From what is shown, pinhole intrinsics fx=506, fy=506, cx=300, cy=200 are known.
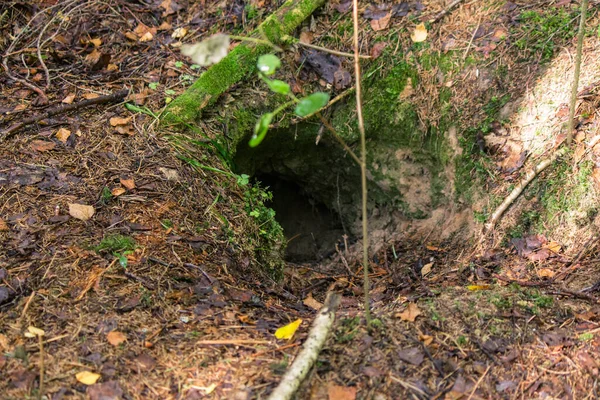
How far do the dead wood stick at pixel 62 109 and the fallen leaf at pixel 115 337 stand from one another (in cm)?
162

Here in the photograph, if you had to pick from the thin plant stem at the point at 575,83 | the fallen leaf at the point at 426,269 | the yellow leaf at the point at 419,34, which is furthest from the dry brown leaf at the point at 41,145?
the thin plant stem at the point at 575,83

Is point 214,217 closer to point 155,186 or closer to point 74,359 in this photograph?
point 155,186

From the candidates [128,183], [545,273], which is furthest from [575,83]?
[128,183]

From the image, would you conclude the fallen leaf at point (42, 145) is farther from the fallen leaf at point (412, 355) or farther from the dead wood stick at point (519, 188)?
the dead wood stick at point (519, 188)

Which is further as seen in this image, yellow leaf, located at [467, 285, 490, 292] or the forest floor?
yellow leaf, located at [467, 285, 490, 292]

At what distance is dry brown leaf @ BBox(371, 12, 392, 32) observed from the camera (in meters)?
3.74

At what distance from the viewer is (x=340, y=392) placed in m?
2.00

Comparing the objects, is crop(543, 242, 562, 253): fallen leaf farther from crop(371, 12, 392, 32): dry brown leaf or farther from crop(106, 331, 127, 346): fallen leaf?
crop(106, 331, 127, 346): fallen leaf

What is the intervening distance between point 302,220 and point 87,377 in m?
3.27

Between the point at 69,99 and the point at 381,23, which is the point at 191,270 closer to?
the point at 69,99

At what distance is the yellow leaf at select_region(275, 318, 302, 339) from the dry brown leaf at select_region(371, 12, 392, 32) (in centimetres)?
239

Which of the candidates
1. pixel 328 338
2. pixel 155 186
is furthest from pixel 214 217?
pixel 328 338

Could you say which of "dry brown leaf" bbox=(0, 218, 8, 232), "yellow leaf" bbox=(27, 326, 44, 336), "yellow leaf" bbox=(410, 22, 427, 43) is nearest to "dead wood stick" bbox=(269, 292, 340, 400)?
"yellow leaf" bbox=(27, 326, 44, 336)

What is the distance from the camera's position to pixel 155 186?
2957 mm
